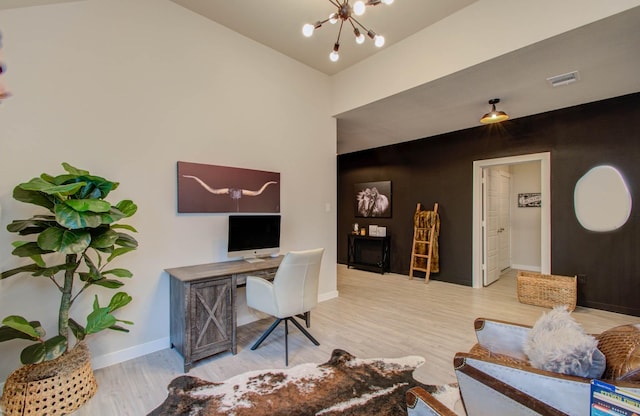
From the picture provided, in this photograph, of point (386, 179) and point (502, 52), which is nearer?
point (502, 52)

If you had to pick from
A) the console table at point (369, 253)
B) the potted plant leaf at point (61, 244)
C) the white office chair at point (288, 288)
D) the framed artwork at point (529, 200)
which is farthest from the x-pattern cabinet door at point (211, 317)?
the framed artwork at point (529, 200)

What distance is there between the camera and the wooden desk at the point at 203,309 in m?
2.36

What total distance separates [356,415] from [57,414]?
182cm

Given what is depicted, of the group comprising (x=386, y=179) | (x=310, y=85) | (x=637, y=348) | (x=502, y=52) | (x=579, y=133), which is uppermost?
(x=310, y=85)

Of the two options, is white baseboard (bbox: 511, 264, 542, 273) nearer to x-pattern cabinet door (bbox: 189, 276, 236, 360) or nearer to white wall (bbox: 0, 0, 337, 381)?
white wall (bbox: 0, 0, 337, 381)

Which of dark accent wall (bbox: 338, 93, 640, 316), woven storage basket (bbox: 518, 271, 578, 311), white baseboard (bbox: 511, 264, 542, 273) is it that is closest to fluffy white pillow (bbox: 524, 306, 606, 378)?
woven storage basket (bbox: 518, 271, 578, 311)

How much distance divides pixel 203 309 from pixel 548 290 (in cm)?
433

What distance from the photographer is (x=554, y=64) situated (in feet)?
9.21

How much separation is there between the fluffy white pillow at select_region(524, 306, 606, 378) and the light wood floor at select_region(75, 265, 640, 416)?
1143 millimetres

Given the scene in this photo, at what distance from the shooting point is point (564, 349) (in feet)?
3.77

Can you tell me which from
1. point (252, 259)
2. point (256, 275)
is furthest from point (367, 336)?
point (252, 259)

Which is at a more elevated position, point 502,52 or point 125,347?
point 502,52

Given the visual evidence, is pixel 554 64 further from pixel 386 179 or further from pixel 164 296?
pixel 164 296

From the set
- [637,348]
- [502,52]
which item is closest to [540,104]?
[502,52]
